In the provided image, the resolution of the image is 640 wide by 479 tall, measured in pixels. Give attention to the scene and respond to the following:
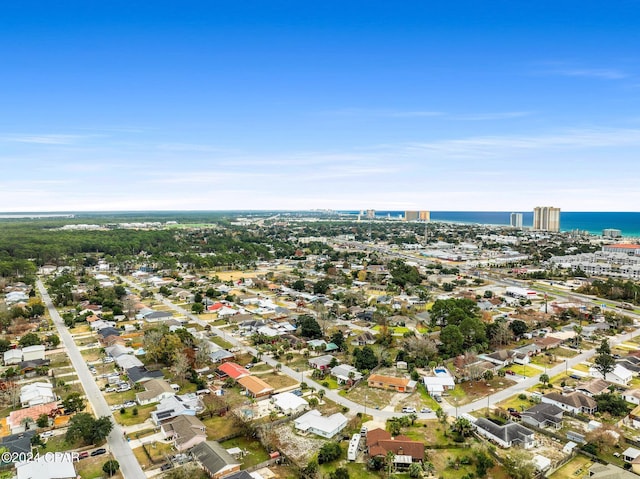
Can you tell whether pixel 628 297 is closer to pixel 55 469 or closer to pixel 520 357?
pixel 520 357

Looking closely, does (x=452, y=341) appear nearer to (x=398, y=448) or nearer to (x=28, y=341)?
(x=398, y=448)

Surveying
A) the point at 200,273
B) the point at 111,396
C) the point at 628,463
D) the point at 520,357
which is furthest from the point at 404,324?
the point at 200,273

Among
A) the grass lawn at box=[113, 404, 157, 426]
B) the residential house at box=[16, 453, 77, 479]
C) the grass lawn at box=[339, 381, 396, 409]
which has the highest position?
the residential house at box=[16, 453, 77, 479]

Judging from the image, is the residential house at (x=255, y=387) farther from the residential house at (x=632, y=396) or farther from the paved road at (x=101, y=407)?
the residential house at (x=632, y=396)

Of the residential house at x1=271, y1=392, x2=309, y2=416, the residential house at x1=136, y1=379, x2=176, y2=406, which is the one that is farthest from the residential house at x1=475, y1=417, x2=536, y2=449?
the residential house at x1=136, y1=379, x2=176, y2=406

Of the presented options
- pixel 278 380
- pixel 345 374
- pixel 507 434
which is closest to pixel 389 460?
pixel 507 434

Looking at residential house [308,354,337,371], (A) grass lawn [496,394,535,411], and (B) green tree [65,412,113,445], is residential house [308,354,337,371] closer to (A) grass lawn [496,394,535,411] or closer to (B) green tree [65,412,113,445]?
(A) grass lawn [496,394,535,411]
